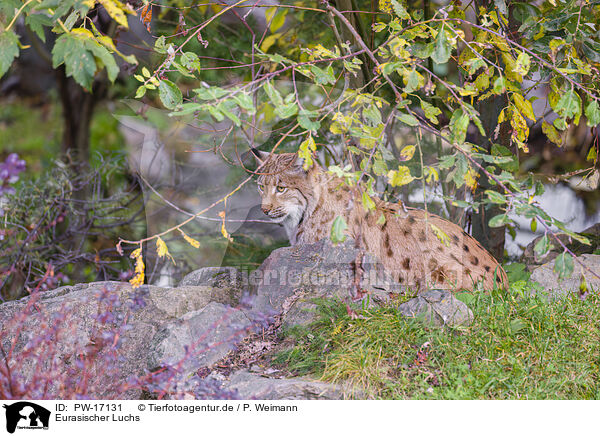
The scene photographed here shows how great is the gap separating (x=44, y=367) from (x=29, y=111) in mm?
4026

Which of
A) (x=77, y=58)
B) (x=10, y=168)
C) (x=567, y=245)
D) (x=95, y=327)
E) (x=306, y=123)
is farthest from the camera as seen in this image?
(x=567, y=245)

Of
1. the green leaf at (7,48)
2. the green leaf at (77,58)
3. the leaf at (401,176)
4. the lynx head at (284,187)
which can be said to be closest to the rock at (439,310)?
the leaf at (401,176)

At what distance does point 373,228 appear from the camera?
3361 millimetres

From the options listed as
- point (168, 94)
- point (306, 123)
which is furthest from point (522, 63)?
point (168, 94)

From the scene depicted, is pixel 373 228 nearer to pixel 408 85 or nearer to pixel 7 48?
pixel 408 85

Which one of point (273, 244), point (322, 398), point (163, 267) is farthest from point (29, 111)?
point (322, 398)

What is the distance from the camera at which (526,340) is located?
286cm

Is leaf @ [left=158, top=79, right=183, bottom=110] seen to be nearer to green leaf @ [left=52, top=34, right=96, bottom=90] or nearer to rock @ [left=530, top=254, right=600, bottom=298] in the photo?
green leaf @ [left=52, top=34, right=96, bottom=90]

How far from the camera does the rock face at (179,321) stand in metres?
2.59

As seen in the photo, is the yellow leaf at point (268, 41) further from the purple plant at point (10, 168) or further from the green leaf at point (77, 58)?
the purple plant at point (10, 168)

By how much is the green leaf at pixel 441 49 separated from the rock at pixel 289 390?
1.68m
